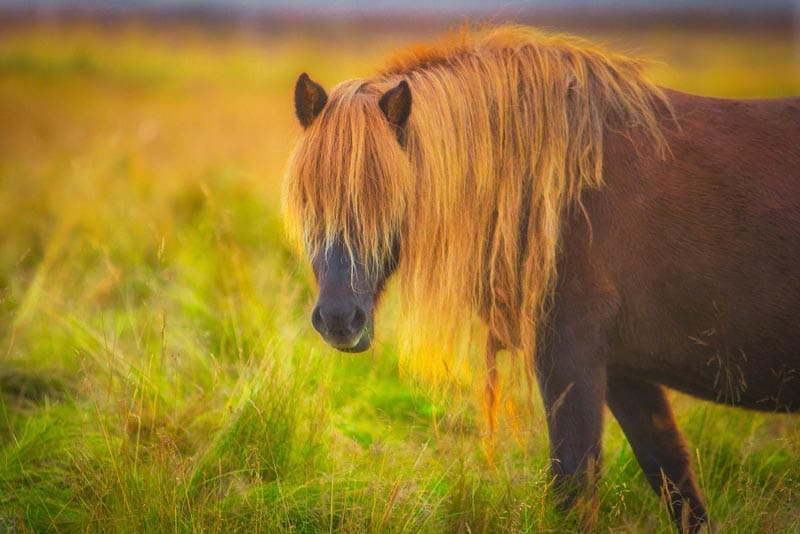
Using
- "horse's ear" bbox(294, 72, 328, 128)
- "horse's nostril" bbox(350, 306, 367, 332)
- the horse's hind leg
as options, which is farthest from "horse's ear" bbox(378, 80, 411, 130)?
the horse's hind leg

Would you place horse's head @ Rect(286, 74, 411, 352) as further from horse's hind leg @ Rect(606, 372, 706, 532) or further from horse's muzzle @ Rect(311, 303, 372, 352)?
horse's hind leg @ Rect(606, 372, 706, 532)

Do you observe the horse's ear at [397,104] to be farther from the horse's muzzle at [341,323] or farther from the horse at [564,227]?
the horse's muzzle at [341,323]

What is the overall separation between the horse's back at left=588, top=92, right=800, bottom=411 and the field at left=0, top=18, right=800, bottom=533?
0.54 meters

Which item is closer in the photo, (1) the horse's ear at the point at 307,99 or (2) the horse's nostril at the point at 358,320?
(2) the horse's nostril at the point at 358,320

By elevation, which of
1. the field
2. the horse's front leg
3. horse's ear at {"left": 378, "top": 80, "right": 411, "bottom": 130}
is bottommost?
the field

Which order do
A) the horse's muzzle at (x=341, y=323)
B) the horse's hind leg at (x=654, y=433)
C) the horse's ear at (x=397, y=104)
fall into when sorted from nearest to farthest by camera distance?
the horse's muzzle at (x=341, y=323)
the horse's ear at (x=397, y=104)
the horse's hind leg at (x=654, y=433)

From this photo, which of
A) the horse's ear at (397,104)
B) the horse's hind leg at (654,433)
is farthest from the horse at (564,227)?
the horse's hind leg at (654,433)

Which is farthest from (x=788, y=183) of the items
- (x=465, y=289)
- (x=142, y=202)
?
(x=142, y=202)

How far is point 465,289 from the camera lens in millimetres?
3061

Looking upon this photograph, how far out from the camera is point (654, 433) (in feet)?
11.2

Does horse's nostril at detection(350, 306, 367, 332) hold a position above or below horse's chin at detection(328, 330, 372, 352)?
above

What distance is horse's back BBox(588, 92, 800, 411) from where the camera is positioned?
9.62ft

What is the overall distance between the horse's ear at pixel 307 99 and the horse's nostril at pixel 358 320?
81 centimetres

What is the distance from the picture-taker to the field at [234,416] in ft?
9.70
